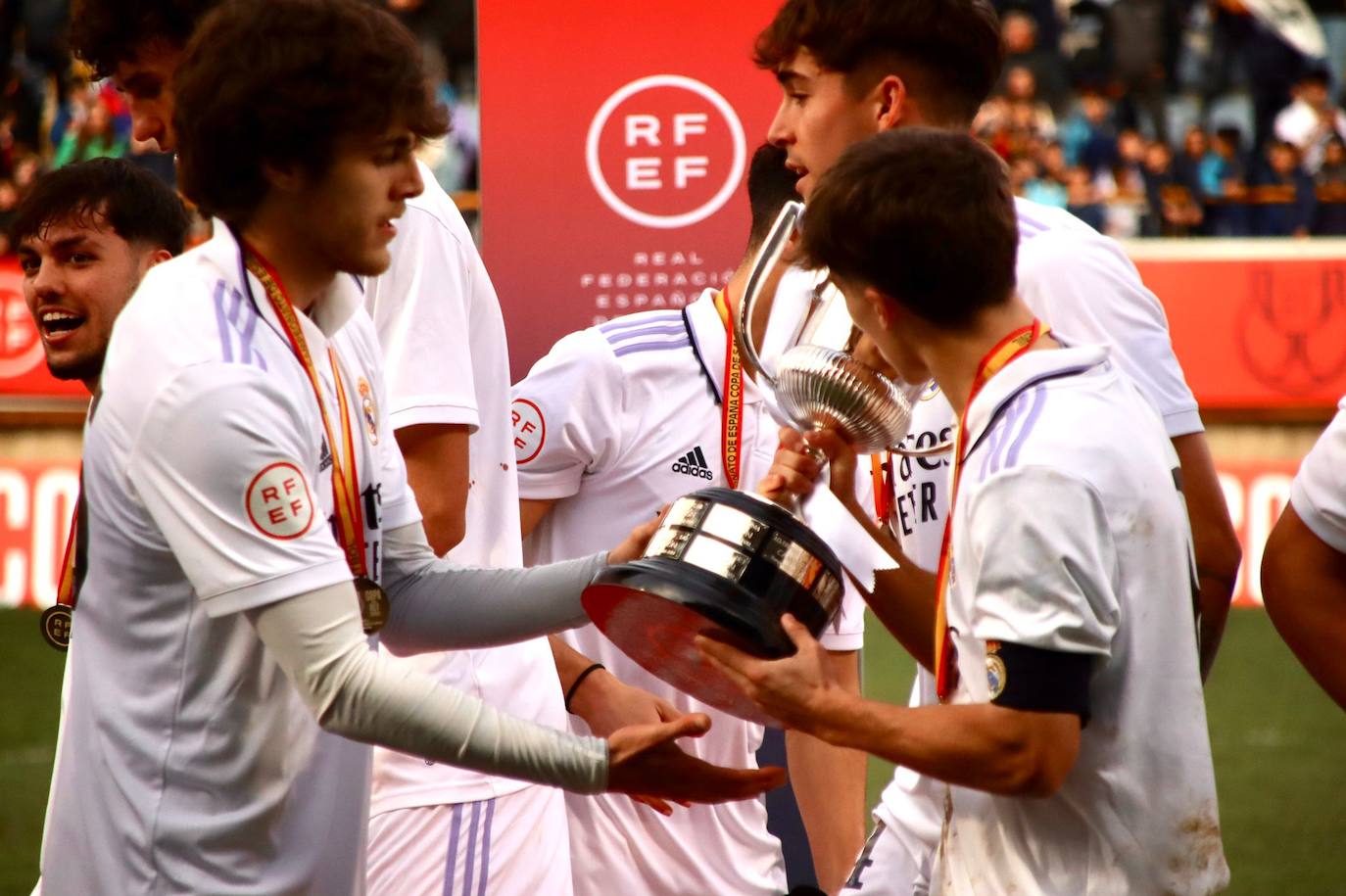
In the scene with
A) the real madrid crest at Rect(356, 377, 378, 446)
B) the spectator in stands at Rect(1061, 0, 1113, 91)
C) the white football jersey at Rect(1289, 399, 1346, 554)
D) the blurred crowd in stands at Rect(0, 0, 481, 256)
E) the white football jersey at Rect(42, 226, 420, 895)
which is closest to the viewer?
the white football jersey at Rect(42, 226, 420, 895)

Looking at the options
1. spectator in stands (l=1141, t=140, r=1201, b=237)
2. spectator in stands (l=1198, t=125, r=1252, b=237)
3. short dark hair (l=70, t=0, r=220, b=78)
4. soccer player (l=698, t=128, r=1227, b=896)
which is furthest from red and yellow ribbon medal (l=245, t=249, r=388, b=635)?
spectator in stands (l=1198, t=125, r=1252, b=237)

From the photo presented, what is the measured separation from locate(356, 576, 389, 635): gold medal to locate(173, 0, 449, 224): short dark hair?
52cm

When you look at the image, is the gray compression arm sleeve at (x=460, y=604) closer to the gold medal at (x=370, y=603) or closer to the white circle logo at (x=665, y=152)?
the gold medal at (x=370, y=603)

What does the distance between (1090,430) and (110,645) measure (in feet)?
4.27

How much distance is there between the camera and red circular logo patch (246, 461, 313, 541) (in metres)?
2.04

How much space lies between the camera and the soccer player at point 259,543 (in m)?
2.05

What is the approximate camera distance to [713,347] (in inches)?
140

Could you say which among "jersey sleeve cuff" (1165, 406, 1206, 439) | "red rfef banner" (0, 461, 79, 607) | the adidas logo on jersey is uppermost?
"jersey sleeve cuff" (1165, 406, 1206, 439)

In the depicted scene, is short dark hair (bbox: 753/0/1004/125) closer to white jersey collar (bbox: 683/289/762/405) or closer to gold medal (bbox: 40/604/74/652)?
white jersey collar (bbox: 683/289/762/405)

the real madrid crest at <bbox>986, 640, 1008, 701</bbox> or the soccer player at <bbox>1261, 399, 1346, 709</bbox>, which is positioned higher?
the real madrid crest at <bbox>986, 640, 1008, 701</bbox>

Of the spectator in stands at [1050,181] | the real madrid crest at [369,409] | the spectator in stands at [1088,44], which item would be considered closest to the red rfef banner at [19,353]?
the spectator in stands at [1050,181]

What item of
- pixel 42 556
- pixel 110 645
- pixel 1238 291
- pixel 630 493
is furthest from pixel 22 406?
pixel 110 645

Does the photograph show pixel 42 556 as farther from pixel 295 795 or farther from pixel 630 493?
pixel 295 795

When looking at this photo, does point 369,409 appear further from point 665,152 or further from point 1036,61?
point 1036,61
